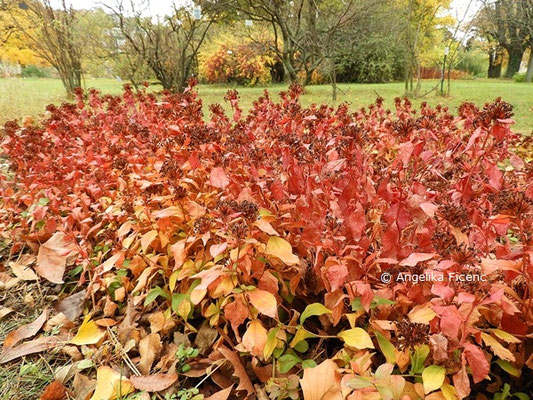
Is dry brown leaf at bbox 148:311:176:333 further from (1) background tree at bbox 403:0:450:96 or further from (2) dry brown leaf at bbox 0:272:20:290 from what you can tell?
(1) background tree at bbox 403:0:450:96

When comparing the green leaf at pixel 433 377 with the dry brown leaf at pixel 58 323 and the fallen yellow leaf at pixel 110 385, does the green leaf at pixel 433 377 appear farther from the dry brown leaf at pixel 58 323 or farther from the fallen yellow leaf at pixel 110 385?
the dry brown leaf at pixel 58 323

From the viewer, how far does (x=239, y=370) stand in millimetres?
1151

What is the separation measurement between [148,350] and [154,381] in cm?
14

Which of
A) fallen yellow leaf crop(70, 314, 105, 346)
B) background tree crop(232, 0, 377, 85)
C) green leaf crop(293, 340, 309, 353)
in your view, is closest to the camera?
green leaf crop(293, 340, 309, 353)

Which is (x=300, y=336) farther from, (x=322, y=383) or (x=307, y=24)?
(x=307, y=24)

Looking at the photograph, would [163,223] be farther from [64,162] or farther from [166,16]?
[166,16]

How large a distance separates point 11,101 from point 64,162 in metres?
5.77

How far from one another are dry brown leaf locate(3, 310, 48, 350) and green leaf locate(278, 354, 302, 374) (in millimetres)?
1014

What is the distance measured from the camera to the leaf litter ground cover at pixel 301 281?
3.09 feet

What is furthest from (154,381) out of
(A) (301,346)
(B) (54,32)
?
(B) (54,32)

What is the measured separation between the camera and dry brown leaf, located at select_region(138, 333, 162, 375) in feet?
4.16

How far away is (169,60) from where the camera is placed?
11.2 metres

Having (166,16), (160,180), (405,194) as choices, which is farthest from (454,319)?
(166,16)

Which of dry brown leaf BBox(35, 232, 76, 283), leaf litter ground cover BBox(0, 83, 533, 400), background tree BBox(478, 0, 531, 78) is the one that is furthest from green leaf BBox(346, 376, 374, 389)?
background tree BBox(478, 0, 531, 78)
